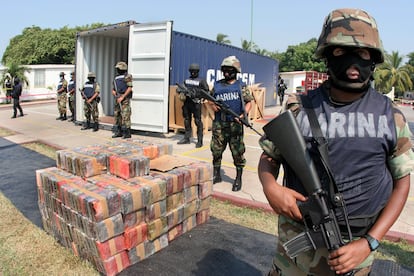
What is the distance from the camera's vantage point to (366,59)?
1.30 m

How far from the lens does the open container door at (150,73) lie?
7.47 m

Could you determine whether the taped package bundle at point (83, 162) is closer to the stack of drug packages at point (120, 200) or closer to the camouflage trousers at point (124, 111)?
the stack of drug packages at point (120, 200)

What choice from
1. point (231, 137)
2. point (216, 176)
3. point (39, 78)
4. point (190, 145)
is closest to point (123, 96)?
point (190, 145)

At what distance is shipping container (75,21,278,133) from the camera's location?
297 inches

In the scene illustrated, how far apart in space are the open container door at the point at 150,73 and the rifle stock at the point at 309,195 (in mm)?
6376

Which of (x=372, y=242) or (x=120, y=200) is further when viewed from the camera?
(x=120, y=200)

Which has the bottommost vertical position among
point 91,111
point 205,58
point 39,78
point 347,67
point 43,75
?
point 91,111

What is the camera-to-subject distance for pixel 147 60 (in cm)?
771

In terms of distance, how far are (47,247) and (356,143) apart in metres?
2.74

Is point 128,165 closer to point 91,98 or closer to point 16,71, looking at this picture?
point 91,98

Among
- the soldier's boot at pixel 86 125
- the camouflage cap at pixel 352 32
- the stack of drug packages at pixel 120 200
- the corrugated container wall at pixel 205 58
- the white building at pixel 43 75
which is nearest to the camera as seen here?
the camouflage cap at pixel 352 32

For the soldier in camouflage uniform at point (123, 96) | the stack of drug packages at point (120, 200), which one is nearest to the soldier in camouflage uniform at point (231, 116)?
the stack of drug packages at point (120, 200)

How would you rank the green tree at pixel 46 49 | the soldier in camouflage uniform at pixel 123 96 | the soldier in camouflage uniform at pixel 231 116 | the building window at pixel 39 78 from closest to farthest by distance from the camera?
the soldier in camouflage uniform at pixel 231 116
the soldier in camouflage uniform at pixel 123 96
the building window at pixel 39 78
the green tree at pixel 46 49

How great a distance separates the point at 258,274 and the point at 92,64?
8.71m
